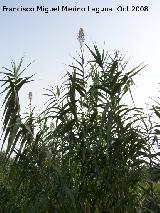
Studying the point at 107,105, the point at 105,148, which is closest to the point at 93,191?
the point at 105,148

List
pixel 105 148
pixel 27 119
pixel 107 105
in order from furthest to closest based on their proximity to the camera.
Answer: pixel 27 119
pixel 105 148
pixel 107 105

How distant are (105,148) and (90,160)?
18cm

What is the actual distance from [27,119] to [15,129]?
0.42 meters

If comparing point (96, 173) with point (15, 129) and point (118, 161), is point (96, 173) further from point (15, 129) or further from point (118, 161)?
point (15, 129)

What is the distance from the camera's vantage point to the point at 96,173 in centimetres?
409

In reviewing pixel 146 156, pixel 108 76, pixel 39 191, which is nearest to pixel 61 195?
pixel 39 191

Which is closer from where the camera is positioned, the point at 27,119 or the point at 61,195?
the point at 61,195

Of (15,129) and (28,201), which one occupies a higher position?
(15,129)

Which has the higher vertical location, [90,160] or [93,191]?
[90,160]

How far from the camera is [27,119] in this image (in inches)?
180

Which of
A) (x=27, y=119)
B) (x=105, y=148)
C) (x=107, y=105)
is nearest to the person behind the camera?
(x=107, y=105)

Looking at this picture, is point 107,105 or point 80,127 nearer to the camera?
point 107,105

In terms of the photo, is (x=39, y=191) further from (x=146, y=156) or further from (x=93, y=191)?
(x=146, y=156)

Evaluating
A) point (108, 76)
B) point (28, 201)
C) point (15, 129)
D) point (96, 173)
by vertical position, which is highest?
point (108, 76)
